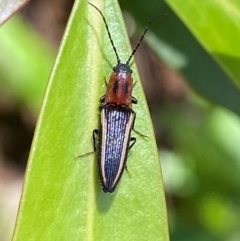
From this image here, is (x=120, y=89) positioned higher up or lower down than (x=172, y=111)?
higher up

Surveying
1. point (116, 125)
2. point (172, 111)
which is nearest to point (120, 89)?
point (116, 125)

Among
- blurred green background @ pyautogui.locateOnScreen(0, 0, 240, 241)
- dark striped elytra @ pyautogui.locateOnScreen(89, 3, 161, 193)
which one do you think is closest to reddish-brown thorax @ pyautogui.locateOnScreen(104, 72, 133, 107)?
dark striped elytra @ pyautogui.locateOnScreen(89, 3, 161, 193)

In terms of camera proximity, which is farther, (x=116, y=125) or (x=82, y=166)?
(x=116, y=125)

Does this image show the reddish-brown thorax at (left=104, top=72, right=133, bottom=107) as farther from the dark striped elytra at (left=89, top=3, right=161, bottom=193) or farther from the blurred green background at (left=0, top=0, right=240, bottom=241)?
the blurred green background at (left=0, top=0, right=240, bottom=241)

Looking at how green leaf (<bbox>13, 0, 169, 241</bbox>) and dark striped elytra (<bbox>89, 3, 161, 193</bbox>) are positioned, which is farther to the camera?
dark striped elytra (<bbox>89, 3, 161, 193</bbox>)

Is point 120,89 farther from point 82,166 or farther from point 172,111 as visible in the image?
point 172,111

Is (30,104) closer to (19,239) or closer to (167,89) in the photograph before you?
(167,89)

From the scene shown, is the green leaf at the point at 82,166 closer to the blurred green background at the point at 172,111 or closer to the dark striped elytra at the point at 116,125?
the dark striped elytra at the point at 116,125
